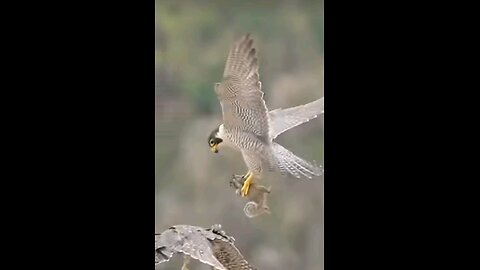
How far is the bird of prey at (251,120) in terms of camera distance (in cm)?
179

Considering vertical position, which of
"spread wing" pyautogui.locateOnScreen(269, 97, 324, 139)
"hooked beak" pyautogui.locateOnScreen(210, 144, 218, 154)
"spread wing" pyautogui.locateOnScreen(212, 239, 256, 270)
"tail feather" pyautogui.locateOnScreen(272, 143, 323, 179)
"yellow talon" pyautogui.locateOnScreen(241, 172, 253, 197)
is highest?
"spread wing" pyautogui.locateOnScreen(269, 97, 324, 139)

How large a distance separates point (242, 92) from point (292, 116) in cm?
12

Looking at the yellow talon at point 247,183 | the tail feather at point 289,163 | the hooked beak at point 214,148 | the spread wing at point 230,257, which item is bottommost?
the spread wing at point 230,257

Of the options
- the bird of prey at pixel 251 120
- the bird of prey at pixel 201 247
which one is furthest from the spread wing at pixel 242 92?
the bird of prey at pixel 201 247

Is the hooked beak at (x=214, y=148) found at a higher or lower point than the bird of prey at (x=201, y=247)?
higher

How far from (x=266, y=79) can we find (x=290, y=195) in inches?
9.5

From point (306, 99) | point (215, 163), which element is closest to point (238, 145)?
point (215, 163)

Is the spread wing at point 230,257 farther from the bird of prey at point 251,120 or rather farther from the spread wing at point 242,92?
the spread wing at point 242,92

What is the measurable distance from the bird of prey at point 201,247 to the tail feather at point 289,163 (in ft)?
0.58

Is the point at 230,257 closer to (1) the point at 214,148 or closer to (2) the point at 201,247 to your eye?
(2) the point at 201,247

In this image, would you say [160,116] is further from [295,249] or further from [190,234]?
[295,249]

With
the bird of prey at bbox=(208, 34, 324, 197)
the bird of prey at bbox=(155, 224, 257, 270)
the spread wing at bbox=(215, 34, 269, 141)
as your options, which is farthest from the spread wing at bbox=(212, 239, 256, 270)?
the spread wing at bbox=(215, 34, 269, 141)

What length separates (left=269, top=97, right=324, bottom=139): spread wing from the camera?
1.83m

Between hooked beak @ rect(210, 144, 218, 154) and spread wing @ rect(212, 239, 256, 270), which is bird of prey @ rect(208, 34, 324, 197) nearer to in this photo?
hooked beak @ rect(210, 144, 218, 154)
